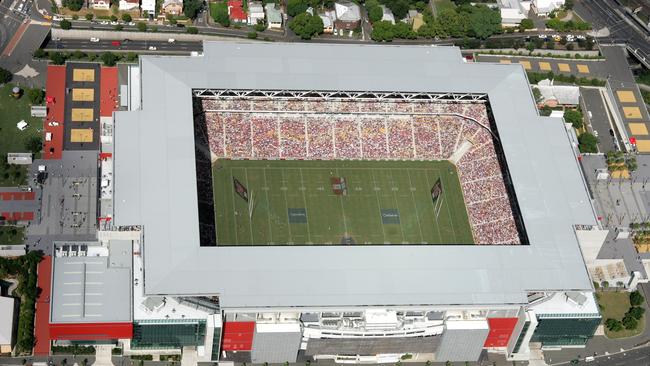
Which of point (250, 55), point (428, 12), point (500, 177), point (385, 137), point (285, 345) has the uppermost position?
point (428, 12)

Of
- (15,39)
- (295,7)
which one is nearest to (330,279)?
(295,7)

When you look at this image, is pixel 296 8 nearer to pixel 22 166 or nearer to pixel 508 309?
pixel 22 166

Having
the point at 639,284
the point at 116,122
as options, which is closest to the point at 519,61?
the point at 639,284

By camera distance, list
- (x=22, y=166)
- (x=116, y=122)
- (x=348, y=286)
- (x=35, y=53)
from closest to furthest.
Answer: (x=348, y=286) < (x=116, y=122) < (x=22, y=166) < (x=35, y=53)

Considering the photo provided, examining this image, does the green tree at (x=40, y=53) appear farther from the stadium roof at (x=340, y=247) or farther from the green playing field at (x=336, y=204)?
the green playing field at (x=336, y=204)

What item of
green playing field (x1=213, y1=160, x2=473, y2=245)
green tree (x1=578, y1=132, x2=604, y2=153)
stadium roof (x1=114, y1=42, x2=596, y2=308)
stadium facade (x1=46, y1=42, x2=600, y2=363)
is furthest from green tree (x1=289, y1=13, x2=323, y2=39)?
green tree (x1=578, y1=132, x2=604, y2=153)

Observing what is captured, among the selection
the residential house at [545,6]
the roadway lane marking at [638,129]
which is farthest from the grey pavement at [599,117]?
the residential house at [545,6]
